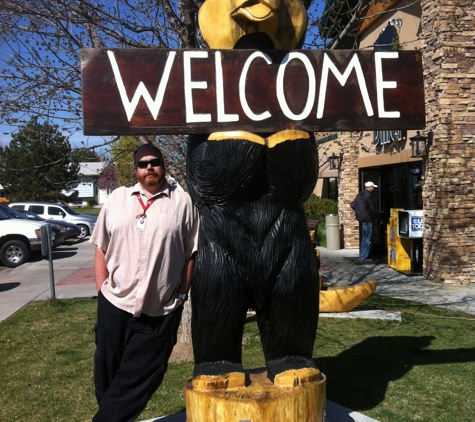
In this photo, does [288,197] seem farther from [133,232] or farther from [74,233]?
[74,233]

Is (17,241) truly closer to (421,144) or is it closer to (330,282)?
(330,282)

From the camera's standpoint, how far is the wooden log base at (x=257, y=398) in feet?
7.42

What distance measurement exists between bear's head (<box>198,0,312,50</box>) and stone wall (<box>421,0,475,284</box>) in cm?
596

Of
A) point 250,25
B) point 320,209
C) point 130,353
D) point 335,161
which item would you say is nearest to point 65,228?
point 320,209


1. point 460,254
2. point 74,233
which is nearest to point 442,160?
point 460,254

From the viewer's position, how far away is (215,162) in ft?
7.77

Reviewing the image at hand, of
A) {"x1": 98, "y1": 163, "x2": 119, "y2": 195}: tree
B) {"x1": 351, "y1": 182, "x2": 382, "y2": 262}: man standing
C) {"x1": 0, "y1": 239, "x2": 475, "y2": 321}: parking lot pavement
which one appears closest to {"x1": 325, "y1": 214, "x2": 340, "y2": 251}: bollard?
{"x1": 0, "y1": 239, "x2": 475, "y2": 321}: parking lot pavement

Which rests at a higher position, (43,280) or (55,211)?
(55,211)

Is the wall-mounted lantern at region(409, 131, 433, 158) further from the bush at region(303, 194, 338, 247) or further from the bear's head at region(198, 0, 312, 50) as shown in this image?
the bear's head at region(198, 0, 312, 50)

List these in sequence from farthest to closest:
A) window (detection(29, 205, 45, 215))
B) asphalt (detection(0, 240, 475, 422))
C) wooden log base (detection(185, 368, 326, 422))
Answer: window (detection(29, 205, 45, 215)), asphalt (detection(0, 240, 475, 422)), wooden log base (detection(185, 368, 326, 422))

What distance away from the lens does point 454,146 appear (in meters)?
7.74

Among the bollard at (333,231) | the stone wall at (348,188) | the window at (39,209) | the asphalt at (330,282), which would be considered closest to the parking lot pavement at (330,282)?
the asphalt at (330,282)

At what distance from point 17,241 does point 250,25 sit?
1097 centimetres

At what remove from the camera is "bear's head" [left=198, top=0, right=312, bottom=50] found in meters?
2.28
